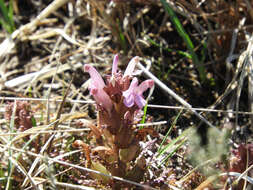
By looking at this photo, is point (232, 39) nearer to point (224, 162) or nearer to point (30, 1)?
point (224, 162)

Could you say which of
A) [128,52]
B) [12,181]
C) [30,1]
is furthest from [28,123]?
[30,1]

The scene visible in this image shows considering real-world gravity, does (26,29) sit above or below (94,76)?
above

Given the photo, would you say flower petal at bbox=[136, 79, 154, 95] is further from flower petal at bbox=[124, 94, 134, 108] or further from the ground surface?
the ground surface

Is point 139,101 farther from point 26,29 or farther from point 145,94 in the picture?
point 26,29

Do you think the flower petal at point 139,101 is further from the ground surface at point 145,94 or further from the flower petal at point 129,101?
the ground surface at point 145,94

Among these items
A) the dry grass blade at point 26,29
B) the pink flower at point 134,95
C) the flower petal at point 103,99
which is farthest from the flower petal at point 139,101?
the dry grass blade at point 26,29

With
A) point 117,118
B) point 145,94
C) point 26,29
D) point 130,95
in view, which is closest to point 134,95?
point 130,95

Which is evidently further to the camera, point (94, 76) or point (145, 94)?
point (145, 94)

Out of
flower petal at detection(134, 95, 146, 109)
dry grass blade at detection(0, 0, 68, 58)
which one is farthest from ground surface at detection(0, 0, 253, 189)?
flower petal at detection(134, 95, 146, 109)
